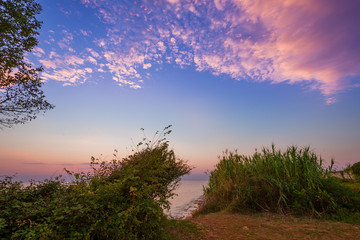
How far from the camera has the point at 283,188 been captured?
26.3ft

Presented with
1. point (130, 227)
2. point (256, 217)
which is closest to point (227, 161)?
point (256, 217)

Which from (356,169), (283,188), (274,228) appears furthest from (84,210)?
(356,169)

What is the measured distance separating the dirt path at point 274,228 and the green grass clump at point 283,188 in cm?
100

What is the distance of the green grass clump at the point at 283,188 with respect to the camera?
747cm

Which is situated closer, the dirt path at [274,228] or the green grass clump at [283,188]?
the dirt path at [274,228]

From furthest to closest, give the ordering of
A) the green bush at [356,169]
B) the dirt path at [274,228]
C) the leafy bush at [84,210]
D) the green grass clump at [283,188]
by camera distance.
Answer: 1. the green bush at [356,169]
2. the green grass clump at [283,188]
3. the dirt path at [274,228]
4. the leafy bush at [84,210]

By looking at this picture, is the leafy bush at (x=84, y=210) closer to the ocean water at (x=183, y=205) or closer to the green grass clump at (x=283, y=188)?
the ocean water at (x=183, y=205)

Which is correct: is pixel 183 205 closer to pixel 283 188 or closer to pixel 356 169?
pixel 283 188

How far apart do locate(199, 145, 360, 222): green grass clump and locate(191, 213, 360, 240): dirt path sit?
100 cm

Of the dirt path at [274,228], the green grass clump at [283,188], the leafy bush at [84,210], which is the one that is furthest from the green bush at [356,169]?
the leafy bush at [84,210]

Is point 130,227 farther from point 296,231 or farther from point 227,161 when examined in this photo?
point 227,161

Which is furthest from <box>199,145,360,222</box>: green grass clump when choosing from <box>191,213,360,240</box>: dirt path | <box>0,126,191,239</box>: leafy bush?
<box>0,126,191,239</box>: leafy bush

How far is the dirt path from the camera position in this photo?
5.16m

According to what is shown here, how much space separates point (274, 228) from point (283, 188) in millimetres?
2693
